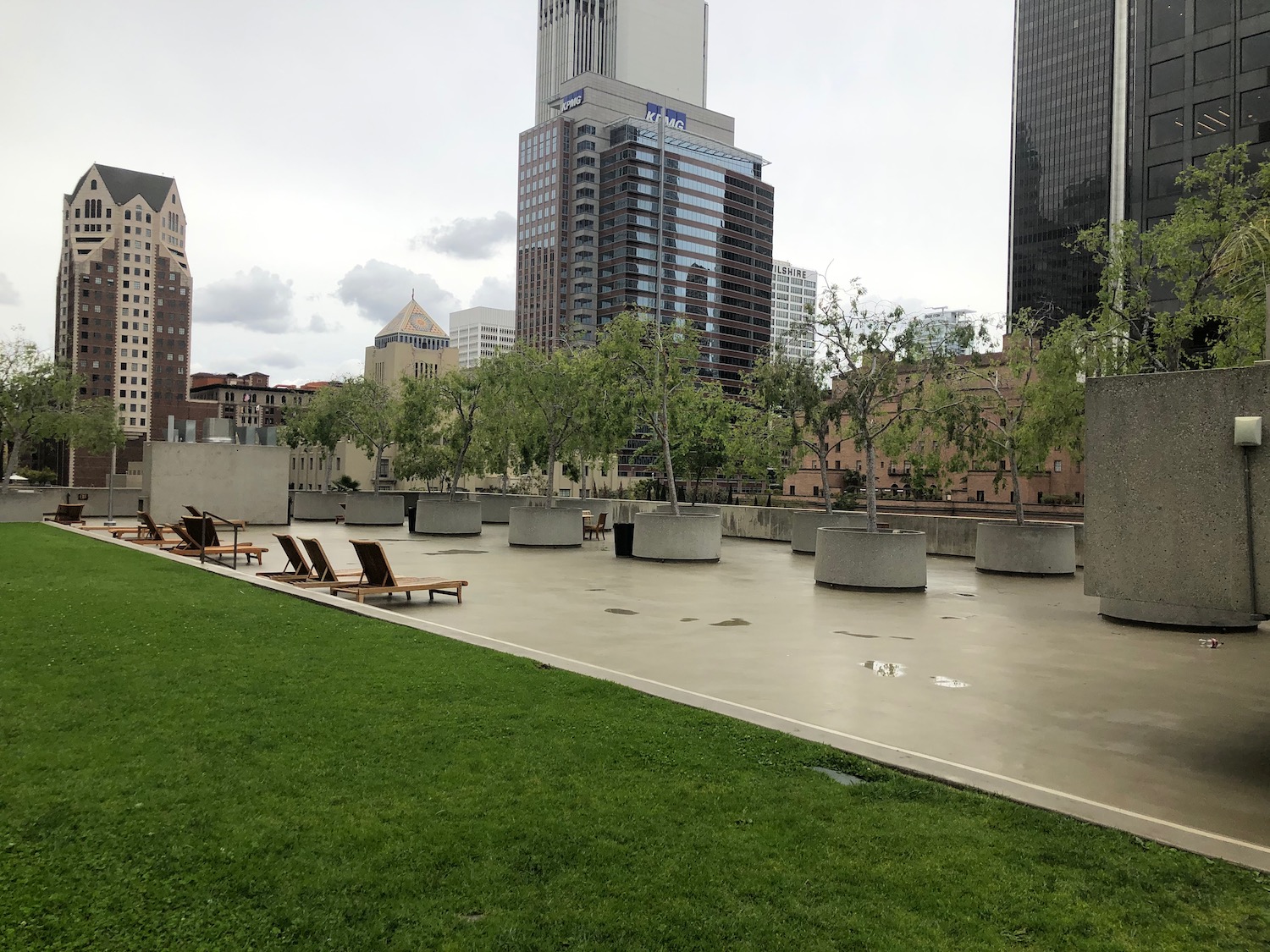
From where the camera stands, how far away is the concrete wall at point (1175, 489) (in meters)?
6.12

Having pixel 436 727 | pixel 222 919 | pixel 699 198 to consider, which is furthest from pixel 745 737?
pixel 699 198

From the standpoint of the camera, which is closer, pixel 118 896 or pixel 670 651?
pixel 118 896

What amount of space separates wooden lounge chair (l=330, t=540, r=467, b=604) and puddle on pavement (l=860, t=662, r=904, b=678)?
6.08 m

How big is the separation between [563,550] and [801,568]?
22.7 ft

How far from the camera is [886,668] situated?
9.68 m

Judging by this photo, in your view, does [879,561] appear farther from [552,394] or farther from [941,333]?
[552,394]

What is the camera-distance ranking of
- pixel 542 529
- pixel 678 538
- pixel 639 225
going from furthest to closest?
pixel 639 225, pixel 542 529, pixel 678 538

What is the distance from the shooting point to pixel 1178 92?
49.6m

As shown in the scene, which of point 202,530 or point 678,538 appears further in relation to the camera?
point 678,538

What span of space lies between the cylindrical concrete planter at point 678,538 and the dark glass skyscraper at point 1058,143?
393 ft

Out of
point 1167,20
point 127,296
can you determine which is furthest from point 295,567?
point 127,296

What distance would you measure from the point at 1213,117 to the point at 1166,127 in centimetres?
234

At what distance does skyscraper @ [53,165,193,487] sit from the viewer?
159125 mm

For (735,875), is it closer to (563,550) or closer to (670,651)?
(670,651)
